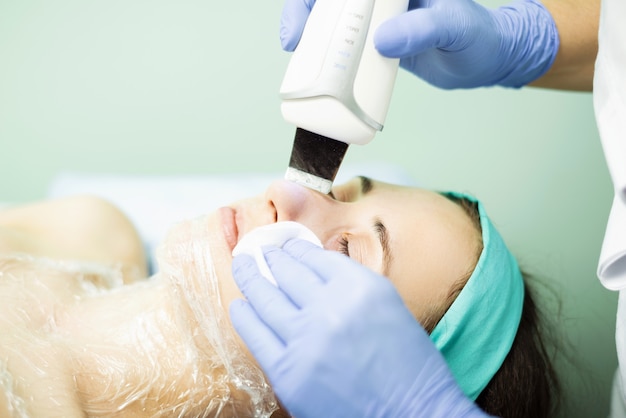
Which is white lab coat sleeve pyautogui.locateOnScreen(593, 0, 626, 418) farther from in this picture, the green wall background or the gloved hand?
the green wall background

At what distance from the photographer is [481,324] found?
1.15m

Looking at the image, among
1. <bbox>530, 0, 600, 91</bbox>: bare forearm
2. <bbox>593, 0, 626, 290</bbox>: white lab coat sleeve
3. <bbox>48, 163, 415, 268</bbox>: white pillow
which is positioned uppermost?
<bbox>530, 0, 600, 91</bbox>: bare forearm

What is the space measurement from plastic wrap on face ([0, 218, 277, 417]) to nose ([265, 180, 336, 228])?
0.18m

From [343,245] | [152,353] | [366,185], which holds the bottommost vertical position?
[152,353]

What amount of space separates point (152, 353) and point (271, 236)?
15.3 inches

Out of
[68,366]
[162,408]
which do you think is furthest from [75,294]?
[162,408]

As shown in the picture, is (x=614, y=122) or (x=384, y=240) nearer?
(x=614, y=122)

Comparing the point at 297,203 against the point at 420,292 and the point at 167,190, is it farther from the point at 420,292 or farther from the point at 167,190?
the point at 167,190

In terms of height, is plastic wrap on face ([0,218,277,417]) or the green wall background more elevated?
the green wall background

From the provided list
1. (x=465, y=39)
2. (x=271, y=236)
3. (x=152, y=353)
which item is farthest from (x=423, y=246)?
(x=152, y=353)

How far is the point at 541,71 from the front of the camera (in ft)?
4.60

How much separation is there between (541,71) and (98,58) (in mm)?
1606

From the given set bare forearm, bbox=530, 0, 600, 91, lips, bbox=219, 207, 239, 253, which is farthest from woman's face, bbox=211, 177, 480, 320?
bare forearm, bbox=530, 0, 600, 91

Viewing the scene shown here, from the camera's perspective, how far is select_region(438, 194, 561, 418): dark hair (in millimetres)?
1195
